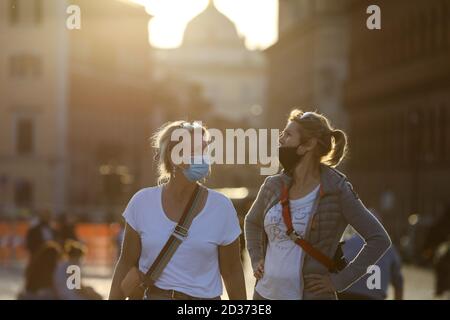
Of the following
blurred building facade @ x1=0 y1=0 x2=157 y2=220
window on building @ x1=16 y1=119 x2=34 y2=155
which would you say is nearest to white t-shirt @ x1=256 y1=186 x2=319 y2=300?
blurred building facade @ x1=0 y1=0 x2=157 y2=220

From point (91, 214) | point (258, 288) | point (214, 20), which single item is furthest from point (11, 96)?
point (214, 20)

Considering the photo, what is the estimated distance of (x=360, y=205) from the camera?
730cm

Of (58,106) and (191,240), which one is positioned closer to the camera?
(191,240)

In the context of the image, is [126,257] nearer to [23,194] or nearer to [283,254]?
[283,254]

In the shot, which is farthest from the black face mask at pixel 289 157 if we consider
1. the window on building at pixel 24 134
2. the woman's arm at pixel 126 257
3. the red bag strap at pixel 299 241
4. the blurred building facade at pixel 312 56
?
the blurred building facade at pixel 312 56

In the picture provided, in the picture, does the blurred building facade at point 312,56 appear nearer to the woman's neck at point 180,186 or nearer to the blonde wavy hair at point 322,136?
the blonde wavy hair at point 322,136

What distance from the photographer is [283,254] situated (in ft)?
23.8

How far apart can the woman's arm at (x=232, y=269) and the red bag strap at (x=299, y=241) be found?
0.25 metres

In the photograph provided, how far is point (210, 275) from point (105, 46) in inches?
2979

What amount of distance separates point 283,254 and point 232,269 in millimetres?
252

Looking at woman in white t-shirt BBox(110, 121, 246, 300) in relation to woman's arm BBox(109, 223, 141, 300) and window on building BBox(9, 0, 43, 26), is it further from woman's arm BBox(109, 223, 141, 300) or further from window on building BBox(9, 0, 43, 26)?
window on building BBox(9, 0, 43, 26)

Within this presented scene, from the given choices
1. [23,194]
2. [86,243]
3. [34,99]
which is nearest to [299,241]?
[86,243]

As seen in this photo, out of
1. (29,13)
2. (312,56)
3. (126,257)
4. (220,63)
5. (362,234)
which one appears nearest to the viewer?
(126,257)

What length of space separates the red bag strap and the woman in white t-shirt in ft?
0.78
